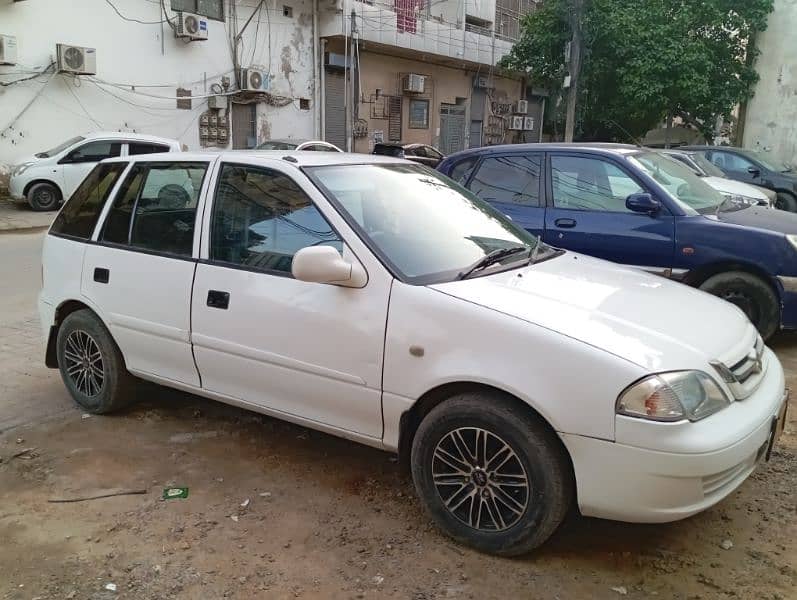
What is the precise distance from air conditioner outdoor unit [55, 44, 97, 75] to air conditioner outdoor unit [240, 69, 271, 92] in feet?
14.0

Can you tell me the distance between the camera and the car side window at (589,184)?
599 cm

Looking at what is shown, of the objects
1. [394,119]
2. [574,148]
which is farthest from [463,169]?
[394,119]

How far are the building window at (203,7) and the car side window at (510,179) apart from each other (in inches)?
554

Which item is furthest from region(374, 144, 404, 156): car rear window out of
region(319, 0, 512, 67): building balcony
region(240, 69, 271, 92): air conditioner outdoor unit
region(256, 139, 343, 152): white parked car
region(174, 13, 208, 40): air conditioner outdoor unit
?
region(319, 0, 512, 67): building balcony

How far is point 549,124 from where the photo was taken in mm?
30516

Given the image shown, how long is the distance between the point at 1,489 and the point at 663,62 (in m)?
20.8

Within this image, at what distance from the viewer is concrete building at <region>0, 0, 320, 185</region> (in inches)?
600

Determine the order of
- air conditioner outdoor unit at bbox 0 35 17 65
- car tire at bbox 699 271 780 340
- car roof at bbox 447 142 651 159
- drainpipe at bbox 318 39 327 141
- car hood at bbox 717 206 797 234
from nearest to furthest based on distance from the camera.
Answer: car tire at bbox 699 271 780 340
car hood at bbox 717 206 797 234
car roof at bbox 447 142 651 159
air conditioner outdoor unit at bbox 0 35 17 65
drainpipe at bbox 318 39 327 141

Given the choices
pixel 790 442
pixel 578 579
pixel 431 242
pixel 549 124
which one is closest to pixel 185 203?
pixel 431 242

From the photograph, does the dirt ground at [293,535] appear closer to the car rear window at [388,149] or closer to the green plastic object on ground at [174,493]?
the green plastic object on ground at [174,493]

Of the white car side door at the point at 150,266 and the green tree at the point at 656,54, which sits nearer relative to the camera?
the white car side door at the point at 150,266

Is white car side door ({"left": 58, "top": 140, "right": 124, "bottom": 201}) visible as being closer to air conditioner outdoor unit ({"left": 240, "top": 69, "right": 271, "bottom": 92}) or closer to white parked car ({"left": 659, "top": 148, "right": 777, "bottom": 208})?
air conditioner outdoor unit ({"left": 240, "top": 69, "right": 271, "bottom": 92})

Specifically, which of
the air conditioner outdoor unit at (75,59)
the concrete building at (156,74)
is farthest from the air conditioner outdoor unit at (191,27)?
the air conditioner outdoor unit at (75,59)

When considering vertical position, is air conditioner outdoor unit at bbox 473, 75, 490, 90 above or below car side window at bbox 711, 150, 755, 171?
above
